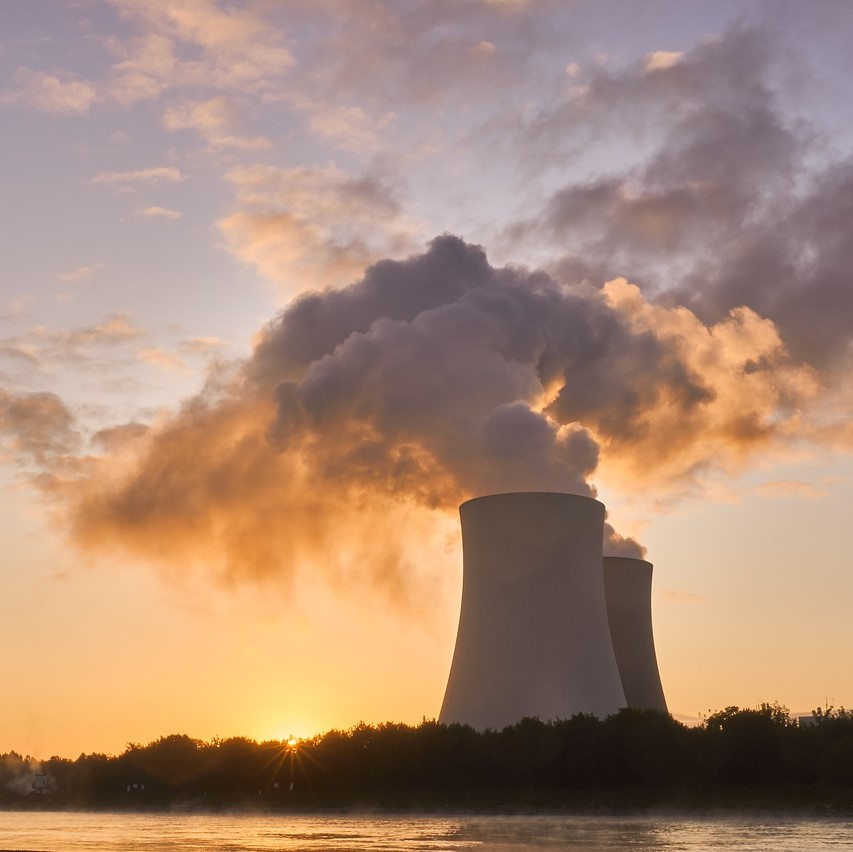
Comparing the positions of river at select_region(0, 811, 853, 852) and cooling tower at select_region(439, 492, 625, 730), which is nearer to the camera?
river at select_region(0, 811, 853, 852)

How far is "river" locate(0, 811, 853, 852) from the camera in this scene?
77.4 feet

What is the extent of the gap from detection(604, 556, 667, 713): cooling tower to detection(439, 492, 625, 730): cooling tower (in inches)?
300

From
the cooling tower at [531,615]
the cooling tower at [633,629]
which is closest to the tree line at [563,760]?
the cooling tower at [531,615]

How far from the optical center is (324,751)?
44.3 m

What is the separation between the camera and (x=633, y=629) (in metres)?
42.3

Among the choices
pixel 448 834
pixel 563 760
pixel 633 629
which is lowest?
pixel 448 834

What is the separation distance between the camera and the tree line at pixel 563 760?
115 ft

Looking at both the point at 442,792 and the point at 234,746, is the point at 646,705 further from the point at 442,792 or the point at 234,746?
the point at 234,746

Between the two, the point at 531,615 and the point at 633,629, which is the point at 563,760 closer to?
the point at 531,615

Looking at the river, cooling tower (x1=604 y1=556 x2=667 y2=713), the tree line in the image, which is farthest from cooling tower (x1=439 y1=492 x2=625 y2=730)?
cooling tower (x1=604 y1=556 x2=667 y2=713)

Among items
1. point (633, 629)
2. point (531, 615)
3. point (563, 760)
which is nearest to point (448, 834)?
point (531, 615)

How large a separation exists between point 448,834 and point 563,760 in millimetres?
9412

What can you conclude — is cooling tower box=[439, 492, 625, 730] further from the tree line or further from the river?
the river

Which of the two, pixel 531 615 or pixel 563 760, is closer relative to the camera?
pixel 531 615
